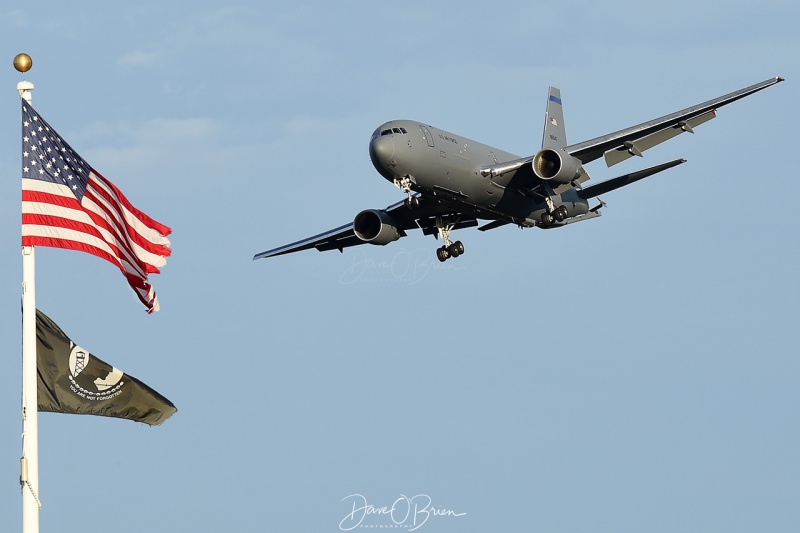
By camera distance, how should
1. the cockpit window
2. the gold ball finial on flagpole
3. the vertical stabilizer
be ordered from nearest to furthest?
the gold ball finial on flagpole, the cockpit window, the vertical stabilizer

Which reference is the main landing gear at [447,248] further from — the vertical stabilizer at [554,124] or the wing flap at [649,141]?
the vertical stabilizer at [554,124]

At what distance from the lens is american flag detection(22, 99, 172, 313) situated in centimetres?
2238

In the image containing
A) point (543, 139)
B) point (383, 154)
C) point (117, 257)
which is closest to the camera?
point (117, 257)

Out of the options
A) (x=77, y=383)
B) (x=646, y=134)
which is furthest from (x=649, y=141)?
(x=77, y=383)

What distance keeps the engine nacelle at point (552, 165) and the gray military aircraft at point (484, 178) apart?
3 centimetres

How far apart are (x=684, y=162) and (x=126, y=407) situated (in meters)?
30.1

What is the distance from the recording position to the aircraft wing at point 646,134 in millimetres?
46906

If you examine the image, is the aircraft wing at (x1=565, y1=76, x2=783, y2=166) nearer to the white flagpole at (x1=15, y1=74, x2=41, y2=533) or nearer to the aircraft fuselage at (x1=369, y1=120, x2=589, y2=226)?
the aircraft fuselage at (x1=369, y1=120, x2=589, y2=226)

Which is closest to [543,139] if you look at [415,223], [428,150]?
[415,223]

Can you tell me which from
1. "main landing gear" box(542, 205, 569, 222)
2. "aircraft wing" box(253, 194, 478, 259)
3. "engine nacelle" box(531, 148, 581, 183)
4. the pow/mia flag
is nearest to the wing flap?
"main landing gear" box(542, 205, 569, 222)

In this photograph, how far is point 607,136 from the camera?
158ft

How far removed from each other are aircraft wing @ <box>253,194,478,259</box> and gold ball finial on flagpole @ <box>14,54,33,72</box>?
2749 centimetres

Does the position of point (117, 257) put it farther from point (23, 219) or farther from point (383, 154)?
point (383, 154)

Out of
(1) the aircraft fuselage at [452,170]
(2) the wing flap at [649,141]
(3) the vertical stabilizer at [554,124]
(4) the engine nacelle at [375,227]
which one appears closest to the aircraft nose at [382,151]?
(1) the aircraft fuselage at [452,170]
